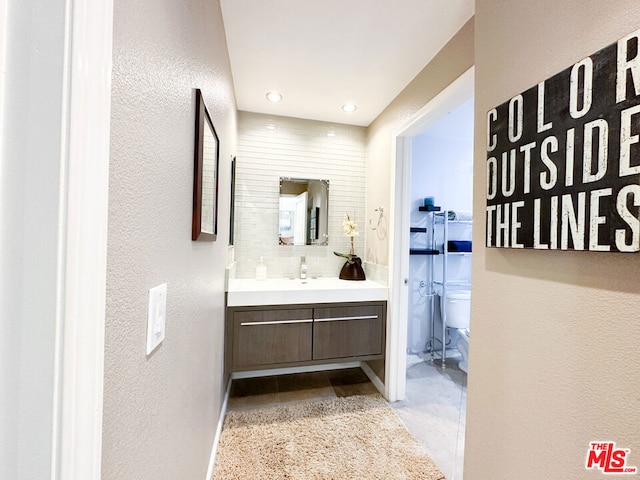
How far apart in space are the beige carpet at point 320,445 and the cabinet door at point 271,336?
375 millimetres

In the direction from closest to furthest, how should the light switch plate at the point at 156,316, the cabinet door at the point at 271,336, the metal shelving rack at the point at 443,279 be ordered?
the light switch plate at the point at 156,316 → the cabinet door at the point at 271,336 → the metal shelving rack at the point at 443,279

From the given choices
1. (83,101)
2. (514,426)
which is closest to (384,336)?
(514,426)

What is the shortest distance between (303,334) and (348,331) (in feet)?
1.24

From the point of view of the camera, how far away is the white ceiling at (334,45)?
4.75 feet

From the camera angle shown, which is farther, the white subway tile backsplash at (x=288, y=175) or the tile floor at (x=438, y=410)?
the white subway tile backsplash at (x=288, y=175)

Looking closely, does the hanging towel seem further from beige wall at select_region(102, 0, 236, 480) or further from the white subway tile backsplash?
beige wall at select_region(102, 0, 236, 480)

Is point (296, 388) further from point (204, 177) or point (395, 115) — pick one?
point (395, 115)

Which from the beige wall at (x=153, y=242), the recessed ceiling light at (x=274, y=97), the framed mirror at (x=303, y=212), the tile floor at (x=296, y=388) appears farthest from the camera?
the framed mirror at (x=303, y=212)

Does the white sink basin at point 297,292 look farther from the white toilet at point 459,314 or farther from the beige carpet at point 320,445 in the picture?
the white toilet at point 459,314

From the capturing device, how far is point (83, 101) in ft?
1.16

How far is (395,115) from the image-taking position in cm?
229

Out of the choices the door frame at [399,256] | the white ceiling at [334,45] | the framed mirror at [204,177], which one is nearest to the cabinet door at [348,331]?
the door frame at [399,256]

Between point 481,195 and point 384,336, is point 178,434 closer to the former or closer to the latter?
point 481,195

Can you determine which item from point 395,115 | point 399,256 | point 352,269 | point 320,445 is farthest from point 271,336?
point 395,115
